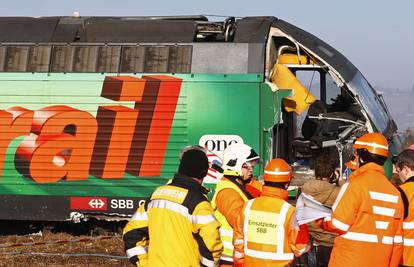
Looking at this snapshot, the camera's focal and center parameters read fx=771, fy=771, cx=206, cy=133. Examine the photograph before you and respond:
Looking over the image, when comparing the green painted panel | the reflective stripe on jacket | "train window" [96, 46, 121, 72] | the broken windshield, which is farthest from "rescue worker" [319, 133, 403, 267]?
"train window" [96, 46, 121, 72]

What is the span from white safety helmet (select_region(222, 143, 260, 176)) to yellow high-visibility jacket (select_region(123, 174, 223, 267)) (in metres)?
1.14

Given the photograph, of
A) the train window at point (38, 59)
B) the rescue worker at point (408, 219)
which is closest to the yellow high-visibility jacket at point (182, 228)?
the rescue worker at point (408, 219)

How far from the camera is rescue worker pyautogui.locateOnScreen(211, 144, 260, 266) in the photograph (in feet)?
19.9

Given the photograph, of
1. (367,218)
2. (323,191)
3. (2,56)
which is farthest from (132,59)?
(367,218)

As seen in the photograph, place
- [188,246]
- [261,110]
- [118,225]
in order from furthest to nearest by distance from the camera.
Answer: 1. [118,225]
2. [261,110]
3. [188,246]

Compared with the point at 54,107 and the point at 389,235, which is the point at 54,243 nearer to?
the point at 54,107

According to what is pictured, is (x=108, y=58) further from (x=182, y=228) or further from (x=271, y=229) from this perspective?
(x=182, y=228)

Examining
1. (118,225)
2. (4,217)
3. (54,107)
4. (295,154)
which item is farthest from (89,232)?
(295,154)

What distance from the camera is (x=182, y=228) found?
199 inches

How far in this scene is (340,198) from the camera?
5648 millimetres

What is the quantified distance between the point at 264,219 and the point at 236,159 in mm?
864

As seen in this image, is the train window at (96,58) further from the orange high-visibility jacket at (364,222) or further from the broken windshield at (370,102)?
the orange high-visibility jacket at (364,222)

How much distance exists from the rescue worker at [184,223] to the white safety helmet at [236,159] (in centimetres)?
110

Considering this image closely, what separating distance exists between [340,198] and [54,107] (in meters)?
6.95
